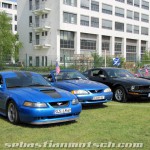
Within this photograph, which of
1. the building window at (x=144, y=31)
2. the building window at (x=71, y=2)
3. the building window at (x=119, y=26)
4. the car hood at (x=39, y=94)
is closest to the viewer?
the car hood at (x=39, y=94)

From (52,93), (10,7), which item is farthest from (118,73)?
(10,7)

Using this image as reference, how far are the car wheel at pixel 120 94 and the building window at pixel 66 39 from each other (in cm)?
4545

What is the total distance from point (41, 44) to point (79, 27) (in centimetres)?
783

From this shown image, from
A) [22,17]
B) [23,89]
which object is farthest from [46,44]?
[23,89]

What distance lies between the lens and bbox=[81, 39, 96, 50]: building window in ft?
200

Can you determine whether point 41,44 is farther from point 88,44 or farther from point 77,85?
point 77,85

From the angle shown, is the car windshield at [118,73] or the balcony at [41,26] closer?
the car windshield at [118,73]

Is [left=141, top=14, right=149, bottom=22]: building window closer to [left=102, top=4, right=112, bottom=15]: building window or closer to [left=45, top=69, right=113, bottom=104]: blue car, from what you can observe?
[left=102, top=4, right=112, bottom=15]: building window

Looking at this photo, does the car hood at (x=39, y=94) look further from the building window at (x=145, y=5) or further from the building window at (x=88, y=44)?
the building window at (x=145, y=5)

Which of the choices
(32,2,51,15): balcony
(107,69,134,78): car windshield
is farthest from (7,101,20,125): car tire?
(32,2,51,15): balcony

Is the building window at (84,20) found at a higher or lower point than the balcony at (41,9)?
lower

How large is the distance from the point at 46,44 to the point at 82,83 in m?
47.4

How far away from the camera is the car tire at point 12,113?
307 inches

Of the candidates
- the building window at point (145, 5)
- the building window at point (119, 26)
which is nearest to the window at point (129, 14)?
the building window at point (119, 26)
